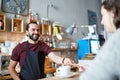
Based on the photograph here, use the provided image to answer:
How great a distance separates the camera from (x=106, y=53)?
0.71 meters

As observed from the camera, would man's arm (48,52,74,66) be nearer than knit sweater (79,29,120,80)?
No

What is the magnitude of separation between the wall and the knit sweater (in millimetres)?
3670

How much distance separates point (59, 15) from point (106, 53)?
4845mm

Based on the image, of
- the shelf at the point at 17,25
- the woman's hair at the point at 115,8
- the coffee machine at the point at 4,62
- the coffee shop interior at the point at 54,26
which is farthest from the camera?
the shelf at the point at 17,25

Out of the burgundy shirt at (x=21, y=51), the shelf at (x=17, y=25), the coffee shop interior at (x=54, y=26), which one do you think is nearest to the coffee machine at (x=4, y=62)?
the coffee shop interior at (x=54, y=26)

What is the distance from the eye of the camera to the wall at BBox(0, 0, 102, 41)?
192 inches

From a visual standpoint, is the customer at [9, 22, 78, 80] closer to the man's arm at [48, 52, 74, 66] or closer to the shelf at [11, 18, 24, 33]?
the man's arm at [48, 52, 74, 66]

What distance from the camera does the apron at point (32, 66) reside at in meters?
2.72

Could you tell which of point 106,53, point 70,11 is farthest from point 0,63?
point 106,53

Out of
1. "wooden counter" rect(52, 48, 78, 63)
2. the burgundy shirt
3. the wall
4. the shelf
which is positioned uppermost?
the wall

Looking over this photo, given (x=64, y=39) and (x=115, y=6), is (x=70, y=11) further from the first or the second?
(x=115, y=6)

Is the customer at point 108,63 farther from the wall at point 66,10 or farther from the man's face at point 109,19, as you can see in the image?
the wall at point 66,10

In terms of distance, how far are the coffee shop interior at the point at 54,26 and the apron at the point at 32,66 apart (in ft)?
2.65

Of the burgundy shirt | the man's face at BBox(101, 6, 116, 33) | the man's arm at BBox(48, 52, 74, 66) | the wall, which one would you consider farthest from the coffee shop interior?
the man's face at BBox(101, 6, 116, 33)
